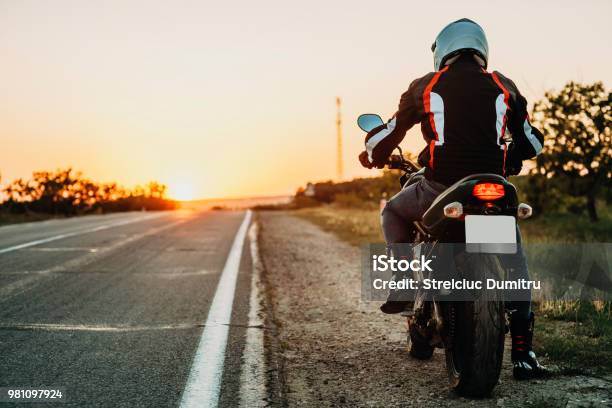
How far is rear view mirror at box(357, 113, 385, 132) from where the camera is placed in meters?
3.78

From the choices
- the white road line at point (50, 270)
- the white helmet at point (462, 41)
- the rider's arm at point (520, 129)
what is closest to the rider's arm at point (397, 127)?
the white helmet at point (462, 41)

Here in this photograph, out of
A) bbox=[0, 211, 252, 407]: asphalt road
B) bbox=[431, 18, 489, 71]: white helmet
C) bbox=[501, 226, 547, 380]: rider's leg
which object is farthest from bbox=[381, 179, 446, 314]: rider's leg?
bbox=[0, 211, 252, 407]: asphalt road

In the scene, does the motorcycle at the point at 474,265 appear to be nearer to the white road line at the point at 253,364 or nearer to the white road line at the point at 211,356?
the white road line at the point at 253,364

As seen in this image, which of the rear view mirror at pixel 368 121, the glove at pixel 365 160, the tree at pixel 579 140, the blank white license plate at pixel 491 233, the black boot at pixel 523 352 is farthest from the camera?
the tree at pixel 579 140

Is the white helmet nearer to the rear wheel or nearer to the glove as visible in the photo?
the glove

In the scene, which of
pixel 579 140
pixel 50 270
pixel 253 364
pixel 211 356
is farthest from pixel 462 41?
pixel 579 140

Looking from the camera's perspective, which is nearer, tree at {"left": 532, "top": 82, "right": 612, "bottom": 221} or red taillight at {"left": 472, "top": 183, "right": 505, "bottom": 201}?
red taillight at {"left": 472, "top": 183, "right": 505, "bottom": 201}

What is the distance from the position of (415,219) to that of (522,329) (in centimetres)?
90

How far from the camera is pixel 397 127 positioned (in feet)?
11.6

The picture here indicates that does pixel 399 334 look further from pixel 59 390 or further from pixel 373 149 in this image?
pixel 59 390

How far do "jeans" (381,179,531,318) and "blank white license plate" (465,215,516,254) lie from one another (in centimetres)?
20

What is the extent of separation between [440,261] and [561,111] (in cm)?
1302

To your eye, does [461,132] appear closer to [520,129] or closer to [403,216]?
[520,129]

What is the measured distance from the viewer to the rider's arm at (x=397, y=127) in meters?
3.38
